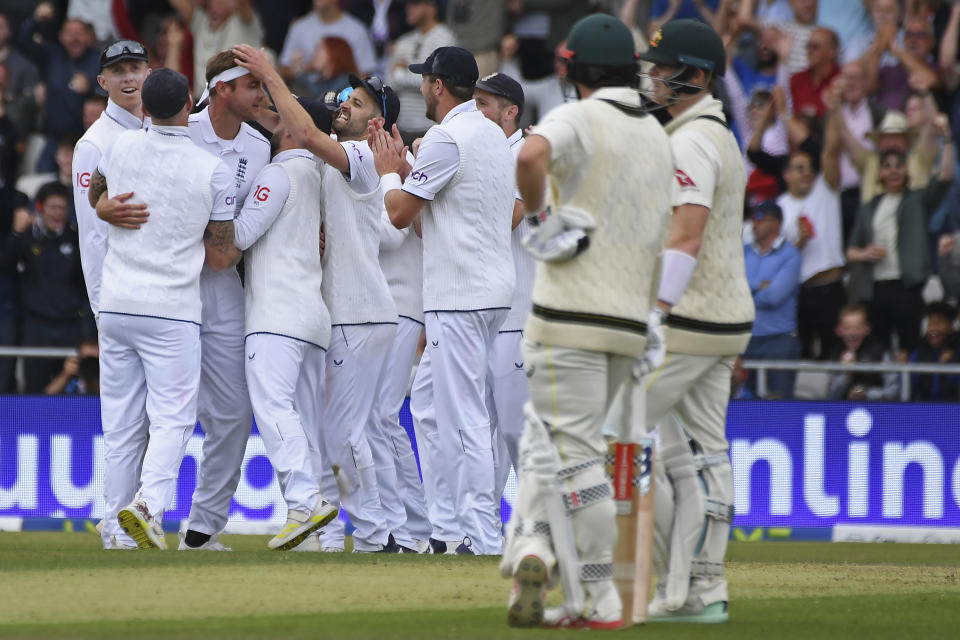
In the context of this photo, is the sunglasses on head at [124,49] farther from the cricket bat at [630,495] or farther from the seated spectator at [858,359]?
the seated spectator at [858,359]

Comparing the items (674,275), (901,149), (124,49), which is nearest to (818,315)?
(901,149)

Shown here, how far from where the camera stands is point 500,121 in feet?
34.9

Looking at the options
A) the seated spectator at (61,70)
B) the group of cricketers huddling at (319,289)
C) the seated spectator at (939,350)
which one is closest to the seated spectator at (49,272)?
the seated spectator at (61,70)

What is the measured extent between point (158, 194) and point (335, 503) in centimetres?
225

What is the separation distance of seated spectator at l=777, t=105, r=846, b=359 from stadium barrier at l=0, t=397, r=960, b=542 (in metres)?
1.24

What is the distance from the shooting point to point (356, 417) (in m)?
9.95

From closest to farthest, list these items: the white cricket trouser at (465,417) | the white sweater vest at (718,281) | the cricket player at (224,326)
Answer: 1. the white sweater vest at (718,281)
2. the white cricket trouser at (465,417)
3. the cricket player at (224,326)

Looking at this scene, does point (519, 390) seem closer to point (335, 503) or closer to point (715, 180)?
point (335, 503)

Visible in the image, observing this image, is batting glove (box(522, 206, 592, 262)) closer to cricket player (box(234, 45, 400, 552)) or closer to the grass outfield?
the grass outfield

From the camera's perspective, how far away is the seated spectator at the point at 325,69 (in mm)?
16969

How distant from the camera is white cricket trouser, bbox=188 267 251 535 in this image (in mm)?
9703

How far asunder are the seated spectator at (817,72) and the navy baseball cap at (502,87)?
593 cm

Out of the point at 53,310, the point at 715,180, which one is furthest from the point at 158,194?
the point at 53,310

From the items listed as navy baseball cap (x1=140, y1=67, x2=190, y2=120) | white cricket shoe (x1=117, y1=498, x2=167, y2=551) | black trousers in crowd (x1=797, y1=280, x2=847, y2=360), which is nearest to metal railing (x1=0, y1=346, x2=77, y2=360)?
white cricket shoe (x1=117, y1=498, x2=167, y2=551)
